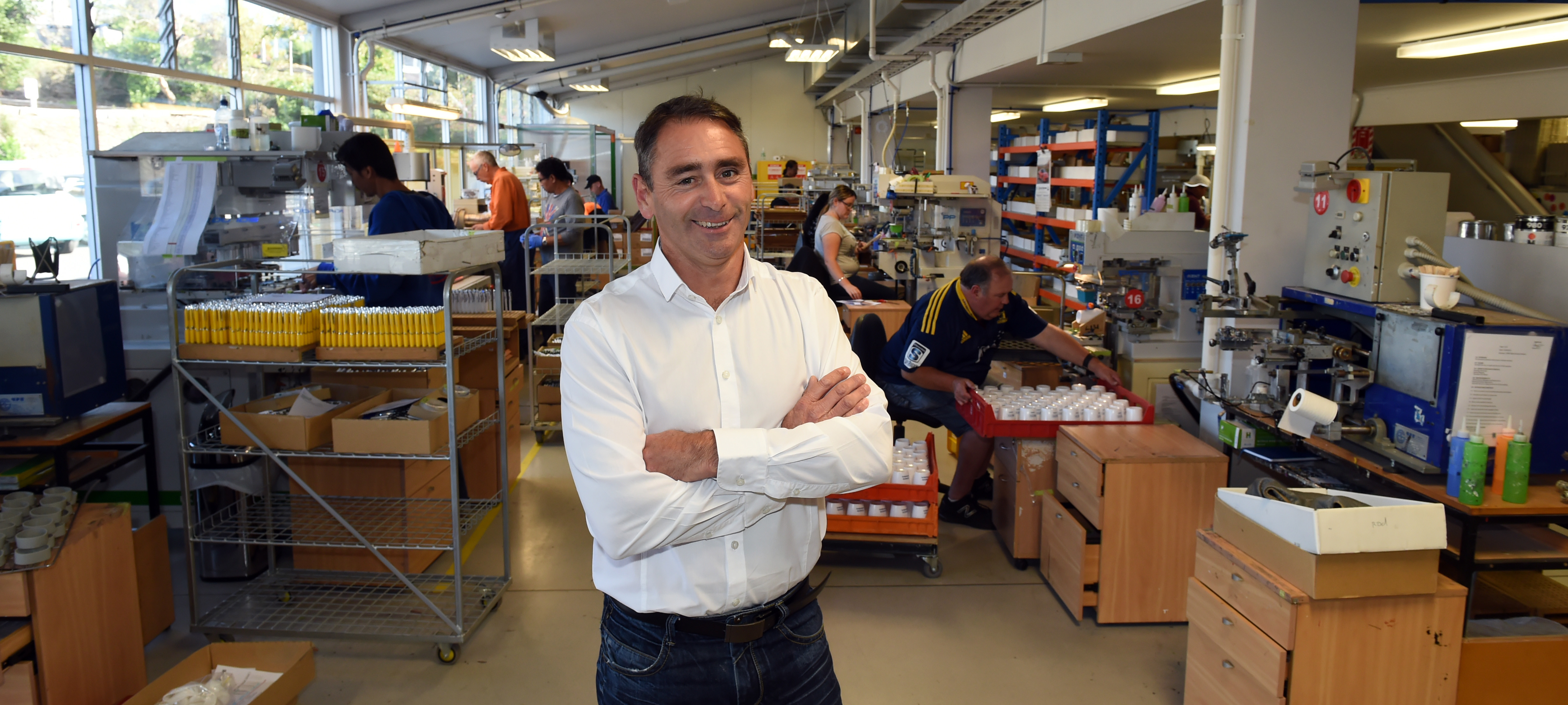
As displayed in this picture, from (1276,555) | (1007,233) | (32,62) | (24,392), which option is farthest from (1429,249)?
(1007,233)

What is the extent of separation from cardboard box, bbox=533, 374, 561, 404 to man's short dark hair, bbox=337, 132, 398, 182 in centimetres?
188

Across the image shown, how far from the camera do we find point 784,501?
1491 mm

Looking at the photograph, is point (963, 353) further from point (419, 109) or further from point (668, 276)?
point (419, 109)

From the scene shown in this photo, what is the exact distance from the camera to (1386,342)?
2662mm

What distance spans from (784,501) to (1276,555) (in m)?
1.46

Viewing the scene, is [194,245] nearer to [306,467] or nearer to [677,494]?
[306,467]

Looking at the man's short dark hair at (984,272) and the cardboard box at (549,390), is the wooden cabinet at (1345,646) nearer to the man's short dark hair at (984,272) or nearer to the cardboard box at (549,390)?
the man's short dark hair at (984,272)

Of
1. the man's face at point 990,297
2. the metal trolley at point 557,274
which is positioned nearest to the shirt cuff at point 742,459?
the man's face at point 990,297

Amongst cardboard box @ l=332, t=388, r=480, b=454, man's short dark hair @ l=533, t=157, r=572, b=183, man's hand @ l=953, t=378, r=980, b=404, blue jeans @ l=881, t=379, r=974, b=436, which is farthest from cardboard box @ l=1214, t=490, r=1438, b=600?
man's short dark hair @ l=533, t=157, r=572, b=183

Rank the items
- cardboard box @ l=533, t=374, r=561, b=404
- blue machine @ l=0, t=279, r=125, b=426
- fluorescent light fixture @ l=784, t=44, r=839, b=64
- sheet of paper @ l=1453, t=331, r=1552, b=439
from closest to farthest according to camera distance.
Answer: sheet of paper @ l=1453, t=331, r=1552, b=439 < blue machine @ l=0, t=279, r=125, b=426 < cardboard box @ l=533, t=374, r=561, b=404 < fluorescent light fixture @ l=784, t=44, r=839, b=64

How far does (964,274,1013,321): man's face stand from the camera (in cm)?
393

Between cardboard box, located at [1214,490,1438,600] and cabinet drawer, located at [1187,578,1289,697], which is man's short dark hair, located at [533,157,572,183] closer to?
cabinet drawer, located at [1187,578,1289,697]

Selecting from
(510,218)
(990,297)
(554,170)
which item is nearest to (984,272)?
(990,297)

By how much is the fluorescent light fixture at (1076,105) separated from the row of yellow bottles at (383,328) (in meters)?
7.92
